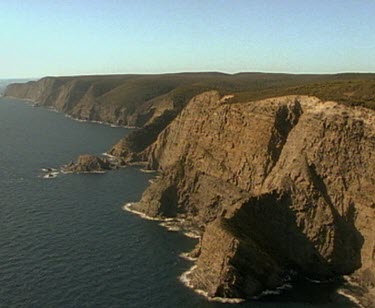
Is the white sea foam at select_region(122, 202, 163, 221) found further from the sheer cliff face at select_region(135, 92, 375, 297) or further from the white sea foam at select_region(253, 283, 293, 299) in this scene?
the white sea foam at select_region(253, 283, 293, 299)

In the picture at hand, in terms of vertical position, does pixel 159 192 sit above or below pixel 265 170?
below

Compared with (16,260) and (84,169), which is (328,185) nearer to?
(16,260)

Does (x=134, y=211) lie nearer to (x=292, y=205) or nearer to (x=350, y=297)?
(x=292, y=205)

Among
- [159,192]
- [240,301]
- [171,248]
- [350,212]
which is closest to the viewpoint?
[240,301]

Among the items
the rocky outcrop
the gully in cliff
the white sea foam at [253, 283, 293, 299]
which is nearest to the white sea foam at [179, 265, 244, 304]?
the gully in cliff

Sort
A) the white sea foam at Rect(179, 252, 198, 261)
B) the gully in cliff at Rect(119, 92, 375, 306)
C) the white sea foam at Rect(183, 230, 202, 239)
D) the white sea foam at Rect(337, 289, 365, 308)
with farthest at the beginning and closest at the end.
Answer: the white sea foam at Rect(183, 230, 202, 239) < the white sea foam at Rect(179, 252, 198, 261) < the gully in cliff at Rect(119, 92, 375, 306) < the white sea foam at Rect(337, 289, 365, 308)

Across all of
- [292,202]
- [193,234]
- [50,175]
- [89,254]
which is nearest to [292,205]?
[292,202]

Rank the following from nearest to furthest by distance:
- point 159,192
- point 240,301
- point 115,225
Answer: point 240,301
point 115,225
point 159,192

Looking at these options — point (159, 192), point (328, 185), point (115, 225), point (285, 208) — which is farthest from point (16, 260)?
point (328, 185)
